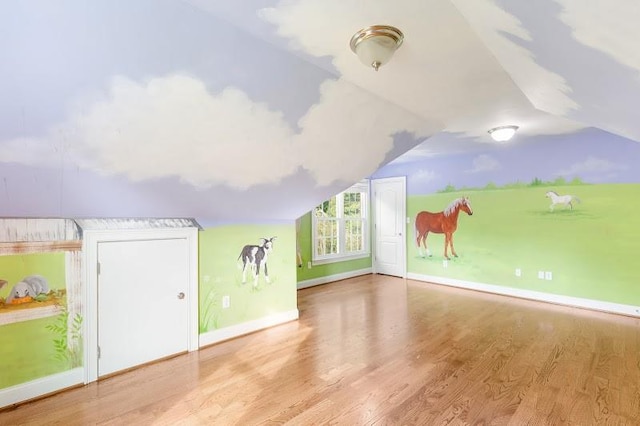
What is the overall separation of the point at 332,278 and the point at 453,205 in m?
2.51

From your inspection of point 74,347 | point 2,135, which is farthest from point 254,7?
point 74,347

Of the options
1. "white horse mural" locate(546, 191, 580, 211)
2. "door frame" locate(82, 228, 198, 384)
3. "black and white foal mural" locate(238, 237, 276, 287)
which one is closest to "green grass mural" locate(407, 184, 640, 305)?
"white horse mural" locate(546, 191, 580, 211)

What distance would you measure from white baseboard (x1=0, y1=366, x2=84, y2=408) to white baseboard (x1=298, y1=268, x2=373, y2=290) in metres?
3.29

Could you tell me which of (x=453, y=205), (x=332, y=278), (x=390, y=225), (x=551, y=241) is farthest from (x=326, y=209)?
(x=551, y=241)

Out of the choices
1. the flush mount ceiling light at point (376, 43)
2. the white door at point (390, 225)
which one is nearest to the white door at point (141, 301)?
the flush mount ceiling light at point (376, 43)

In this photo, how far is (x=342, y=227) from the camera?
6129 mm

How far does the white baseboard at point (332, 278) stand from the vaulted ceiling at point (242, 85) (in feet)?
9.44

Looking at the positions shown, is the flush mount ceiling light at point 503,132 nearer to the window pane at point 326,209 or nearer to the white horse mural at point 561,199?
the white horse mural at point 561,199

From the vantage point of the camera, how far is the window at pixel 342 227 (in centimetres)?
573

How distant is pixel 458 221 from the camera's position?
5.41 metres

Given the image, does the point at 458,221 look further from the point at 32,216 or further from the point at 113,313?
the point at 32,216

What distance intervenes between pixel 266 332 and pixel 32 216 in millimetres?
2291

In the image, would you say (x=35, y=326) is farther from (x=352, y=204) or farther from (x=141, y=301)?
(x=352, y=204)

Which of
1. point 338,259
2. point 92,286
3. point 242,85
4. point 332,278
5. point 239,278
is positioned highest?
point 242,85
